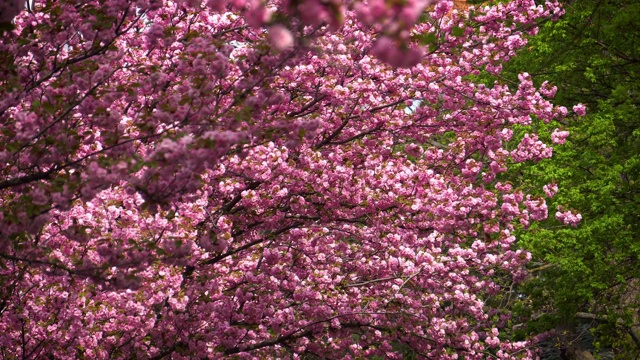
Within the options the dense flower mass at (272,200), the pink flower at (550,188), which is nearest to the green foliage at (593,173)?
the pink flower at (550,188)

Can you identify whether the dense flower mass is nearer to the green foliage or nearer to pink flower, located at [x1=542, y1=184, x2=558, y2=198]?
pink flower, located at [x1=542, y1=184, x2=558, y2=198]

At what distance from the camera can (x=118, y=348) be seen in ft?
32.9

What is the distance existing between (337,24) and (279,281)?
859cm

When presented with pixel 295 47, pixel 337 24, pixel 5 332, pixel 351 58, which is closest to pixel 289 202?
pixel 351 58

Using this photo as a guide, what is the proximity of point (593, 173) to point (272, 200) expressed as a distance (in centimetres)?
→ 830

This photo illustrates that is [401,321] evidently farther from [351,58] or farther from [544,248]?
[544,248]

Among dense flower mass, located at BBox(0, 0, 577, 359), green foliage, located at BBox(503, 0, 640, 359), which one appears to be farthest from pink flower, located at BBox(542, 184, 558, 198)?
green foliage, located at BBox(503, 0, 640, 359)

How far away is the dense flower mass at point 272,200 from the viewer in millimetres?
7160

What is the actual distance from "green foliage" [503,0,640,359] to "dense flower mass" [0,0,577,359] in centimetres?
331

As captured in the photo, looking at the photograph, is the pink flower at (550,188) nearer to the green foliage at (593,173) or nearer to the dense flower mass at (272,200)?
the dense flower mass at (272,200)

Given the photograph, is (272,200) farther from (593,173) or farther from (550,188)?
(593,173)

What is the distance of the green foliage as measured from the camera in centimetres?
1550

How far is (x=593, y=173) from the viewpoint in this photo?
16266mm

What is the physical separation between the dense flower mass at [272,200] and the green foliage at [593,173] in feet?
10.9
